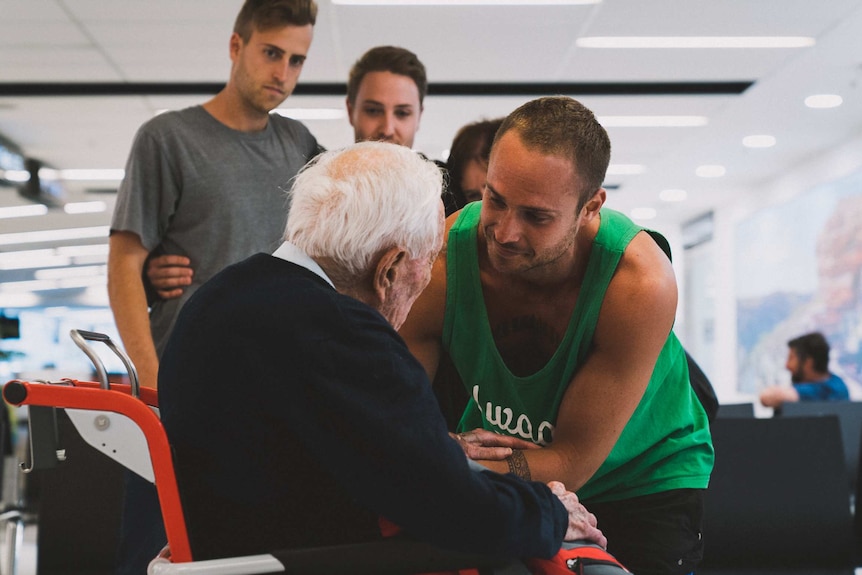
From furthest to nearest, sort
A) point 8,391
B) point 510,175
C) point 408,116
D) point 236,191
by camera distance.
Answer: point 408,116, point 236,191, point 510,175, point 8,391

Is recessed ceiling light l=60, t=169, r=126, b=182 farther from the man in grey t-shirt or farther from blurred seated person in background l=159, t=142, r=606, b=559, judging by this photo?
blurred seated person in background l=159, t=142, r=606, b=559

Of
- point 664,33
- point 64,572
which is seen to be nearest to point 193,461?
point 64,572

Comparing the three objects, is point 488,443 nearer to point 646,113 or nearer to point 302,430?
point 302,430

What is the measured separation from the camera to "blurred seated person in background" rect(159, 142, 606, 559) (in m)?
1.06

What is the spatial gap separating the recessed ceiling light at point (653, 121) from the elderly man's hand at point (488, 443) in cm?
560

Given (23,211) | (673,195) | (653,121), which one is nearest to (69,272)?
(23,211)

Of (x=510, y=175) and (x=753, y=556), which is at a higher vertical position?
(x=510, y=175)

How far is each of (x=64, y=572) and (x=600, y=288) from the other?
153 cm

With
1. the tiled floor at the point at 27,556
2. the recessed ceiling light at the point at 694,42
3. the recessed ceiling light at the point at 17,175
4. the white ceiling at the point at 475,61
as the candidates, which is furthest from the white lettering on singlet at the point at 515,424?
the recessed ceiling light at the point at 17,175

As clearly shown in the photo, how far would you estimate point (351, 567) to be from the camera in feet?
3.54

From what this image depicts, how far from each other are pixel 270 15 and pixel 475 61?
367cm

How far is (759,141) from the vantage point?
25.6ft

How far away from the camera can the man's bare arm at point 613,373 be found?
1521mm

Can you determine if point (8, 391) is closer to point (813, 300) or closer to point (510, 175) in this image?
point (510, 175)
